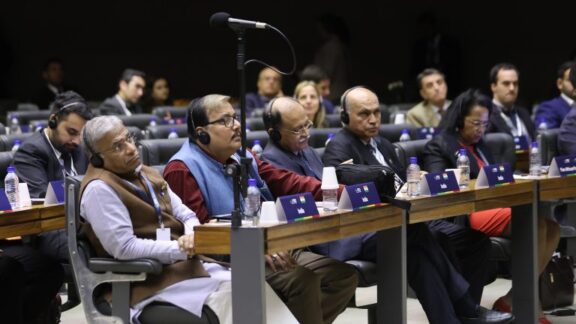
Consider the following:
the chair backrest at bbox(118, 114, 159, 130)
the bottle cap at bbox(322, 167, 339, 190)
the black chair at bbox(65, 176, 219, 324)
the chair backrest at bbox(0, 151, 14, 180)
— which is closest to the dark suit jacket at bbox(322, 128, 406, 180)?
the bottle cap at bbox(322, 167, 339, 190)

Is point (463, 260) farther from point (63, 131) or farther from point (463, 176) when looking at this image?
point (63, 131)

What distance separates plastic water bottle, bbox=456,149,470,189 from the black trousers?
2.00 metres

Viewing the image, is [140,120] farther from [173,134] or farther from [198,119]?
[198,119]

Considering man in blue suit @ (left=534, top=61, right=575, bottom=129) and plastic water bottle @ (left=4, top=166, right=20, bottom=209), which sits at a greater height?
man in blue suit @ (left=534, top=61, right=575, bottom=129)

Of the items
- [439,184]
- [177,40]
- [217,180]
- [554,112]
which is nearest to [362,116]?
[439,184]

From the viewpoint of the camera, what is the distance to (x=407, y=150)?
23.1 feet

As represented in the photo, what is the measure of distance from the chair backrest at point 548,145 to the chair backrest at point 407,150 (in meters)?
1.16

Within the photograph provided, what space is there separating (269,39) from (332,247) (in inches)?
460

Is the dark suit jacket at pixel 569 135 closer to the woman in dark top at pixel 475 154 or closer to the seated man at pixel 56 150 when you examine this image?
the woman in dark top at pixel 475 154

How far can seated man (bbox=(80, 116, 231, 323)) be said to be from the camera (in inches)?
190

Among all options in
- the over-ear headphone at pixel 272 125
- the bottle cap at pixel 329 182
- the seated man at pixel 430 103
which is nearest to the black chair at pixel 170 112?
the seated man at pixel 430 103

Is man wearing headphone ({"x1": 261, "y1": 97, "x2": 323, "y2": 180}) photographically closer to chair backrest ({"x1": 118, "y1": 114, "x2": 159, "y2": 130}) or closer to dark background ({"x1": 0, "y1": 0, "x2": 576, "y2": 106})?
chair backrest ({"x1": 118, "y1": 114, "x2": 159, "y2": 130})

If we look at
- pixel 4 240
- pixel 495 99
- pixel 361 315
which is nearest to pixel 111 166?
pixel 4 240

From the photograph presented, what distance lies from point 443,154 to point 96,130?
2.40 meters
